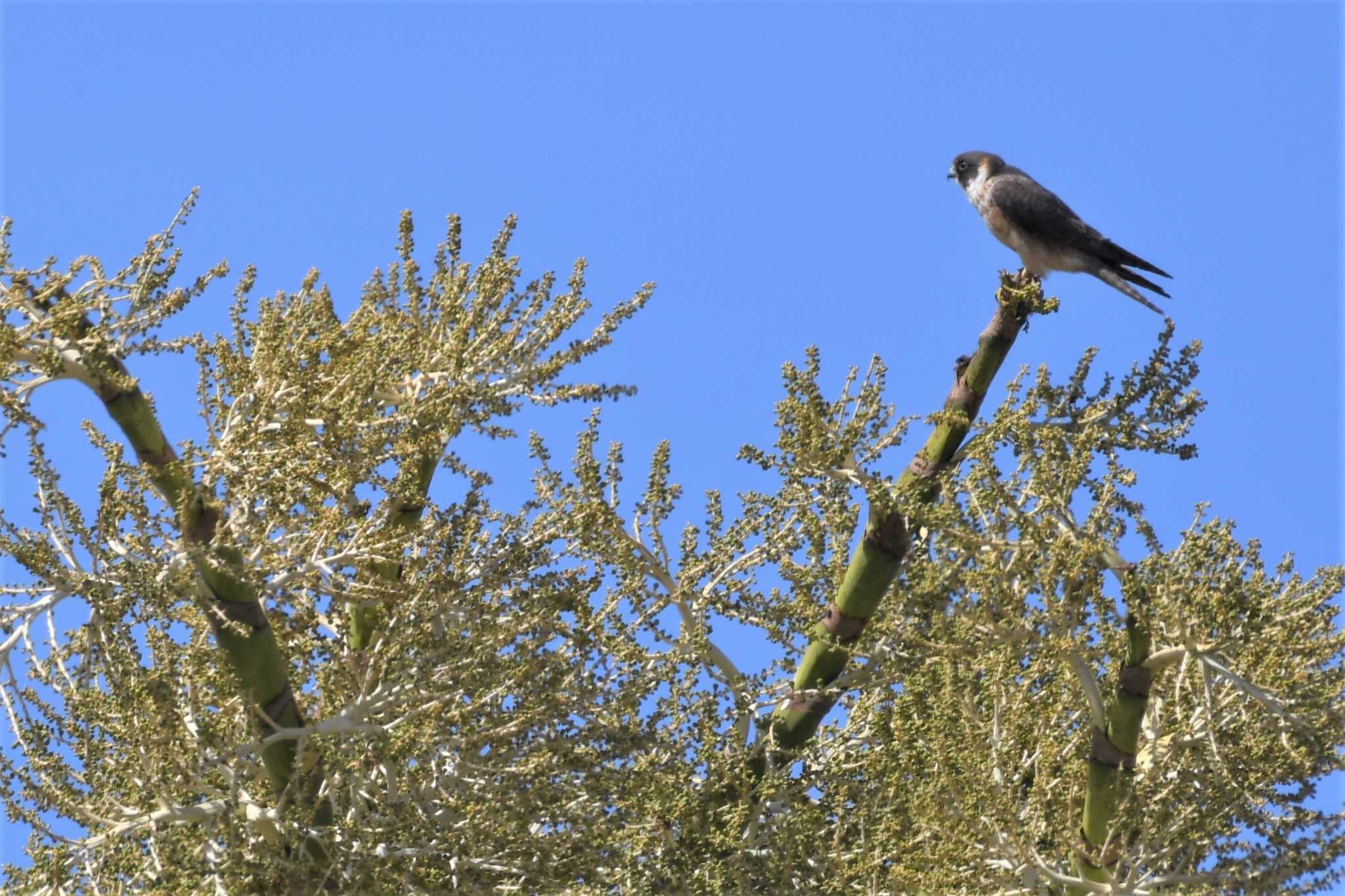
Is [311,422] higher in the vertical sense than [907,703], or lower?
higher

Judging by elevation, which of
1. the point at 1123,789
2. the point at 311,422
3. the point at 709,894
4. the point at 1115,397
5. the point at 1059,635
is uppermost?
the point at 1115,397

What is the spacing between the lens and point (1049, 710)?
Answer: 8602mm

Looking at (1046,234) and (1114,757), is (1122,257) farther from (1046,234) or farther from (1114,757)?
(1114,757)

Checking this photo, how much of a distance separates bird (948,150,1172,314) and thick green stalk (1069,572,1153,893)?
6.27ft

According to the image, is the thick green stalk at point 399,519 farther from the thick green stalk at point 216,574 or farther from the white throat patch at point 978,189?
the white throat patch at point 978,189

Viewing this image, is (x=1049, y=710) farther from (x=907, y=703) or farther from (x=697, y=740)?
(x=697, y=740)

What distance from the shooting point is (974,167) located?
34.1 feet

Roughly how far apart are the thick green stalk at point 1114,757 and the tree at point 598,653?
2cm

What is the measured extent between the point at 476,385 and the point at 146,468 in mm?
1930

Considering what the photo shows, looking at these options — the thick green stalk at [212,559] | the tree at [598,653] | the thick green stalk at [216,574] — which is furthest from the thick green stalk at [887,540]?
the thick green stalk at [216,574]

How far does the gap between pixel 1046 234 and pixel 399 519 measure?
155 inches

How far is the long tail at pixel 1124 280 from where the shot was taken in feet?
28.5

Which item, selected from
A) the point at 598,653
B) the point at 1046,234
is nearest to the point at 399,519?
the point at 598,653

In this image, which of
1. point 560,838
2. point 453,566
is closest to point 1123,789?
point 560,838
